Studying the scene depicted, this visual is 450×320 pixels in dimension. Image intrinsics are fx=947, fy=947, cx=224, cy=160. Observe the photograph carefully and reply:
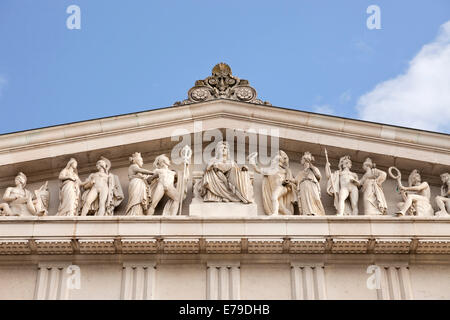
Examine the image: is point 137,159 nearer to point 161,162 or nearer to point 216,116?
point 161,162

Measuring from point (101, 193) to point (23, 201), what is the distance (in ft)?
5.80

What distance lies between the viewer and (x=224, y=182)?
21281mm

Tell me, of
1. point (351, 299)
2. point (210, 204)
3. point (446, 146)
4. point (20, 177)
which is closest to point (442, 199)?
point (446, 146)

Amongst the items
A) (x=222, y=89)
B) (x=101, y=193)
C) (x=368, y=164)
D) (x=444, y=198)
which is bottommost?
(x=444, y=198)

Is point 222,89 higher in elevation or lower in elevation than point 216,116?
higher

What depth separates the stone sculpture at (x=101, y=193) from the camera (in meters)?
20.9

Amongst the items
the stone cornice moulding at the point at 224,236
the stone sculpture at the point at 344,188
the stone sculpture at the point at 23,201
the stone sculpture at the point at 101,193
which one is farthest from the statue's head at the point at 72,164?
the stone sculpture at the point at 344,188

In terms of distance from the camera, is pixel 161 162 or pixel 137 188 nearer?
pixel 137 188

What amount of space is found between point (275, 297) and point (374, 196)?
Answer: 3345 millimetres

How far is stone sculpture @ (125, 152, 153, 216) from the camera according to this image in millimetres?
20873

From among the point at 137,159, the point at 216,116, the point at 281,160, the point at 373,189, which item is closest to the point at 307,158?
the point at 281,160

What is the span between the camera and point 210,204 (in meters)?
20.9

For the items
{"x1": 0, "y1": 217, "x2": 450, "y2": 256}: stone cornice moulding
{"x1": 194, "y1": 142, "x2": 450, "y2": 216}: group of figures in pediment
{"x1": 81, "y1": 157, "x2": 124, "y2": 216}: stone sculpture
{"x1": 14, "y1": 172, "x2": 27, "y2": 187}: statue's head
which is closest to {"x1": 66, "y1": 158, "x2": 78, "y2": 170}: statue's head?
{"x1": 81, "y1": 157, "x2": 124, "y2": 216}: stone sculpture
